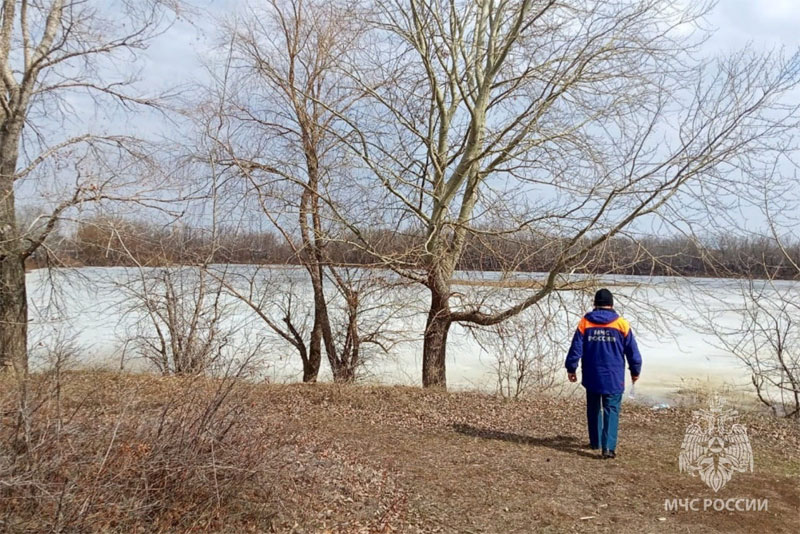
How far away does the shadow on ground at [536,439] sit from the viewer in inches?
218

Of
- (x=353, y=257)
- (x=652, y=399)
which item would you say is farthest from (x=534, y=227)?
(x=652, y=399)

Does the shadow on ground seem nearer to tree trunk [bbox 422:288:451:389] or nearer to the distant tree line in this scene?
the distant tree line

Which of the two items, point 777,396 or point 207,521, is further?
point 777,396

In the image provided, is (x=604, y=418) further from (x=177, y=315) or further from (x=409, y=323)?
(x=177, y=315)

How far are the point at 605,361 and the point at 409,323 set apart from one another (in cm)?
570

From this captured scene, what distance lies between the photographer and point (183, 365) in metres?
10.3

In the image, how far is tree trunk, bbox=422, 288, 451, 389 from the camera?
955 cm

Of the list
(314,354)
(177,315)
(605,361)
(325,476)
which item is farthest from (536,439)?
(177,315)

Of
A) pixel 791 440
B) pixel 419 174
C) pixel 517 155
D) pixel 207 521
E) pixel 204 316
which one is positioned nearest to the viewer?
pixel 207 521

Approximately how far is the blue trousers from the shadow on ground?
16cm

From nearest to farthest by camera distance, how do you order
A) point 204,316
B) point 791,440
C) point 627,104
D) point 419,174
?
point 791,440, point 627,104, point 419,174, point 204,316

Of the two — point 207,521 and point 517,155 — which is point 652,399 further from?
point 207,521

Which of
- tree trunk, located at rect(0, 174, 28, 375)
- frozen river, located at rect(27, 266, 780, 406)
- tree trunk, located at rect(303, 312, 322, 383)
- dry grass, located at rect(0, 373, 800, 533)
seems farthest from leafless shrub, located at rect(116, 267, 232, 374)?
dry grass, located at rect(0, 373, 800, 533)

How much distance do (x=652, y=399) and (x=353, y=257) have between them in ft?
19.3
